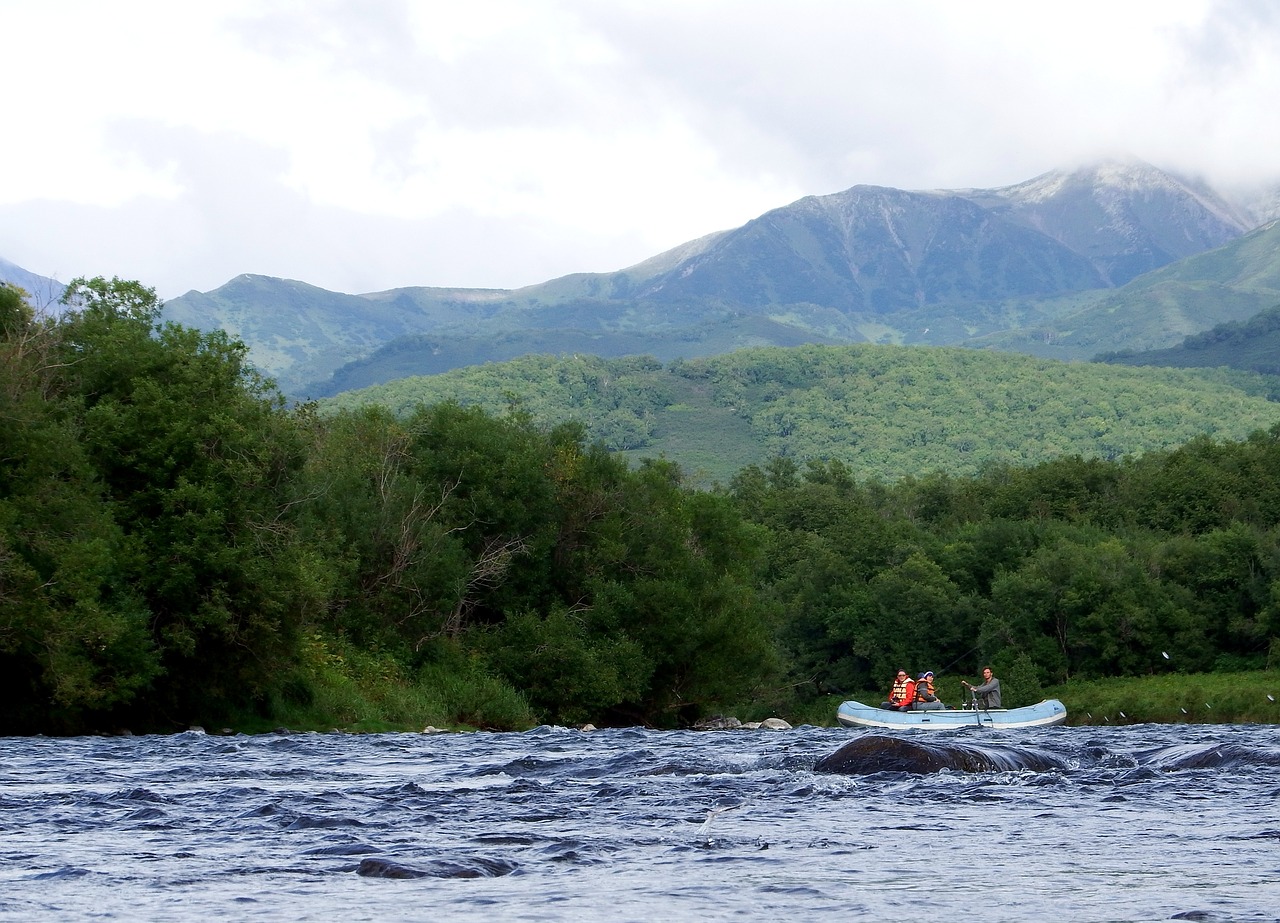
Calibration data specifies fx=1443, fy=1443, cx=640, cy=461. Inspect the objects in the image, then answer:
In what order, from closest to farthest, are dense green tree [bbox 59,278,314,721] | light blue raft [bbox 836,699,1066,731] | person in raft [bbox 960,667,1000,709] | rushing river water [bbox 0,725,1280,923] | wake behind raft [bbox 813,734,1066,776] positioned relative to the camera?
rushing river water [bbox 0,725,1280,923] < wake behind raft [bbox 813,734,1066,776] < dense green tree [bbox 59,278,314,721] < light blue raft [bbox 836,699,1066,731] < person in raft [bbox 960,667,1000,709]

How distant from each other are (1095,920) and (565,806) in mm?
9838

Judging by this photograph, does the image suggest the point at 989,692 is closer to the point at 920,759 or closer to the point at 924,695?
the point at 924,695

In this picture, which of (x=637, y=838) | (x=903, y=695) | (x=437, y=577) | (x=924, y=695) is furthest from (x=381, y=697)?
(x=637, y=838)

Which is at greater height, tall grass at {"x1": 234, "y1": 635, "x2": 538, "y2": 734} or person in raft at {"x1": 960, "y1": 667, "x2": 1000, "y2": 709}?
tall grass at {"x1": 234, "y1": 635, "x2": 538, "y2": 734}

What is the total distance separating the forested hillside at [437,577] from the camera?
1362 inches

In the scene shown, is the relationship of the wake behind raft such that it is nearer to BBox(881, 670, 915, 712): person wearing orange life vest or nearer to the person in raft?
the person in raft

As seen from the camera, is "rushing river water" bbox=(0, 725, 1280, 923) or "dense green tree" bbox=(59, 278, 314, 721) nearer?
"rushing river water" bbox=(0, 725, 1280, 923)

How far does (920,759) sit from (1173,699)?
53.2m

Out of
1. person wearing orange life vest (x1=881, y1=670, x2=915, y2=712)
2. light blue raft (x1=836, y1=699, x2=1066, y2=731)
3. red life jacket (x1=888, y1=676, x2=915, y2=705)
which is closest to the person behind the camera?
Answer: light blue raft (x1=836, y1=699, x2=1066, y2=731)

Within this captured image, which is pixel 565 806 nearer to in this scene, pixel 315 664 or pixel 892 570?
pixel 315 664

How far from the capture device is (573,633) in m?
53.4

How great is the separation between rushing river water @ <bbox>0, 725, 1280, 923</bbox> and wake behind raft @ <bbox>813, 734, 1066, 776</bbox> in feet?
0.49

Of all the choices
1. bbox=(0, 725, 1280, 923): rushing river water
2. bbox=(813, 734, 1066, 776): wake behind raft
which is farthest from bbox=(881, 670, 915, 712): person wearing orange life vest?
bbox=(813, 734, 1066, 776): wake behind raft

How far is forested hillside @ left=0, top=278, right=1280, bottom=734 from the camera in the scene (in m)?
34.6
